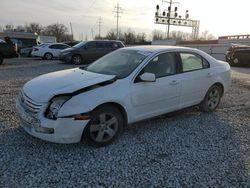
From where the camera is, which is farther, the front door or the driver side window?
the driver side window

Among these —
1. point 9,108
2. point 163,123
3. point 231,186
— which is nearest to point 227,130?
point 163,123

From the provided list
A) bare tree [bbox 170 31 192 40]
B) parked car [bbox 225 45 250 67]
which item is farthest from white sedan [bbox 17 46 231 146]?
bare tree [bbox 170 31 192 40]

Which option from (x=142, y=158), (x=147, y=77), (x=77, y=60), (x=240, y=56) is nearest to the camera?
(x=142, y=158)

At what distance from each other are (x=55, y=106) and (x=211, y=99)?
149 inches

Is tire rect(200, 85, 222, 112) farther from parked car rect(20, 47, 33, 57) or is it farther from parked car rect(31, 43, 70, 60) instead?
parked car rect(20, 47, 33, 57)

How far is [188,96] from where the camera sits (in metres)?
5.89

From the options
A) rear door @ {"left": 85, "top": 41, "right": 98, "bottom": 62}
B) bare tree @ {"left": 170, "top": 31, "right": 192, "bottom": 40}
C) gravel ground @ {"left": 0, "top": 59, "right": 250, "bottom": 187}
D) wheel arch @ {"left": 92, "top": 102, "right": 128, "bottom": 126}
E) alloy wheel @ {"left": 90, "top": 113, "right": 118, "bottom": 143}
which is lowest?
gravel ground @ {"left": 0, "top": 59, "right": 250, "bottom": 187}

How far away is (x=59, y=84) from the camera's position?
4.55 m

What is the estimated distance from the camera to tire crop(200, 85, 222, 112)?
21.2 ft

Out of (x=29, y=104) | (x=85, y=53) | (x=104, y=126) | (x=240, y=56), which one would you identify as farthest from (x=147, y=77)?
(x=240, y=56)

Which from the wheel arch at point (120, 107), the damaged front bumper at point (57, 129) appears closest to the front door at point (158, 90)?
the wheel arch at point (120, 107)

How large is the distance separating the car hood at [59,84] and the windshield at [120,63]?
26 cm

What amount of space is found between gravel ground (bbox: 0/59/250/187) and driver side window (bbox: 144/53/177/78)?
1027 mm

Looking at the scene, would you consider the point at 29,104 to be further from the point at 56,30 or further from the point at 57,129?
the point at 56,30
